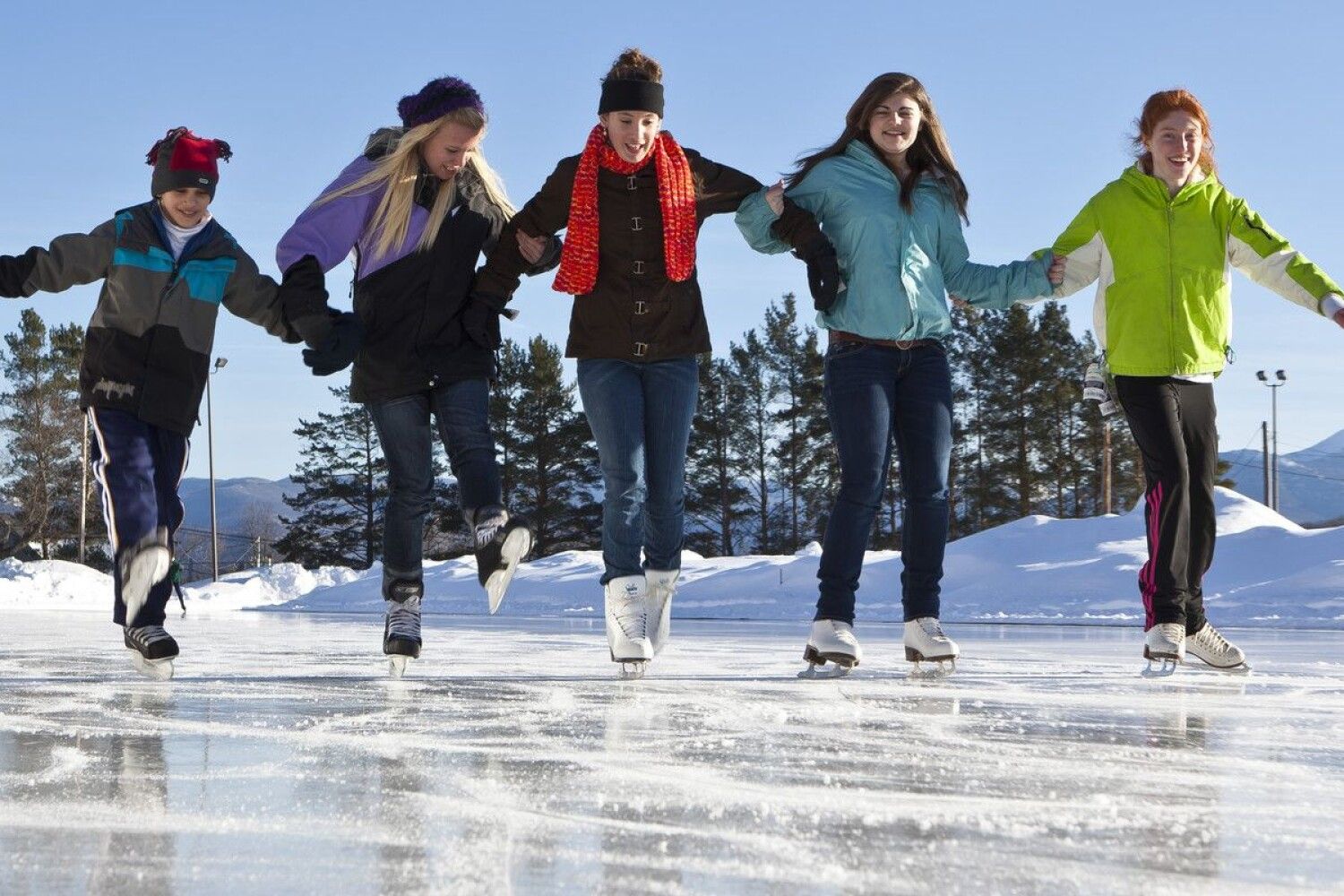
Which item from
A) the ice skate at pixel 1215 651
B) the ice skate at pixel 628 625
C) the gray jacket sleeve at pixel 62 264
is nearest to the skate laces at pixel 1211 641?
the ice skate at pixel 1215 651

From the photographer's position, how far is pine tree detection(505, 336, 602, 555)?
42.5m

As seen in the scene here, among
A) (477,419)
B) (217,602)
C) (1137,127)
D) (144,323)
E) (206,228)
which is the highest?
(1137,127)

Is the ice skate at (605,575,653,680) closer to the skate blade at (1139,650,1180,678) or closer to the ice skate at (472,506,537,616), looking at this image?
the ice skate at (472,506,537,616)

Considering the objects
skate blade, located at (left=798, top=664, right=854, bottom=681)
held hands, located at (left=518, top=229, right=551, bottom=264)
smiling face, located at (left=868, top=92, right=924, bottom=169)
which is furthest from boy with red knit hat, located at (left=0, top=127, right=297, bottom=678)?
smiling face, located at (left=868, top=92, right=924, bottom=169)

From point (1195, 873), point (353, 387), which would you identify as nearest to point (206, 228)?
point (353, 387)

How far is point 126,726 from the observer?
9.70 feet

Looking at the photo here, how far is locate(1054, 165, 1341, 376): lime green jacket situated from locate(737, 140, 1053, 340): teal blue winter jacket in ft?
0.76

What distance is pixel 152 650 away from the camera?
164 inches

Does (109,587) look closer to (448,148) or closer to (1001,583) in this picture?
(1001,583)

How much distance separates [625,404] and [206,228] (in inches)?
55.7

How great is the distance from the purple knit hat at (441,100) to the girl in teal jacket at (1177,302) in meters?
1.97

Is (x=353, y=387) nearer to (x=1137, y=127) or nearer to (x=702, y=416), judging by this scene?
(x=1137, y=127)

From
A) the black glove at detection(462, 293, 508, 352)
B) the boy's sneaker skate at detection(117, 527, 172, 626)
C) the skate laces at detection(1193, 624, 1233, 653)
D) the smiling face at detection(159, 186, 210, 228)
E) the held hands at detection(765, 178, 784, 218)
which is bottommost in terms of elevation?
the skate laces at detection(1193, 624, 1233, 653)

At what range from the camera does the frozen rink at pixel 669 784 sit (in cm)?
159
